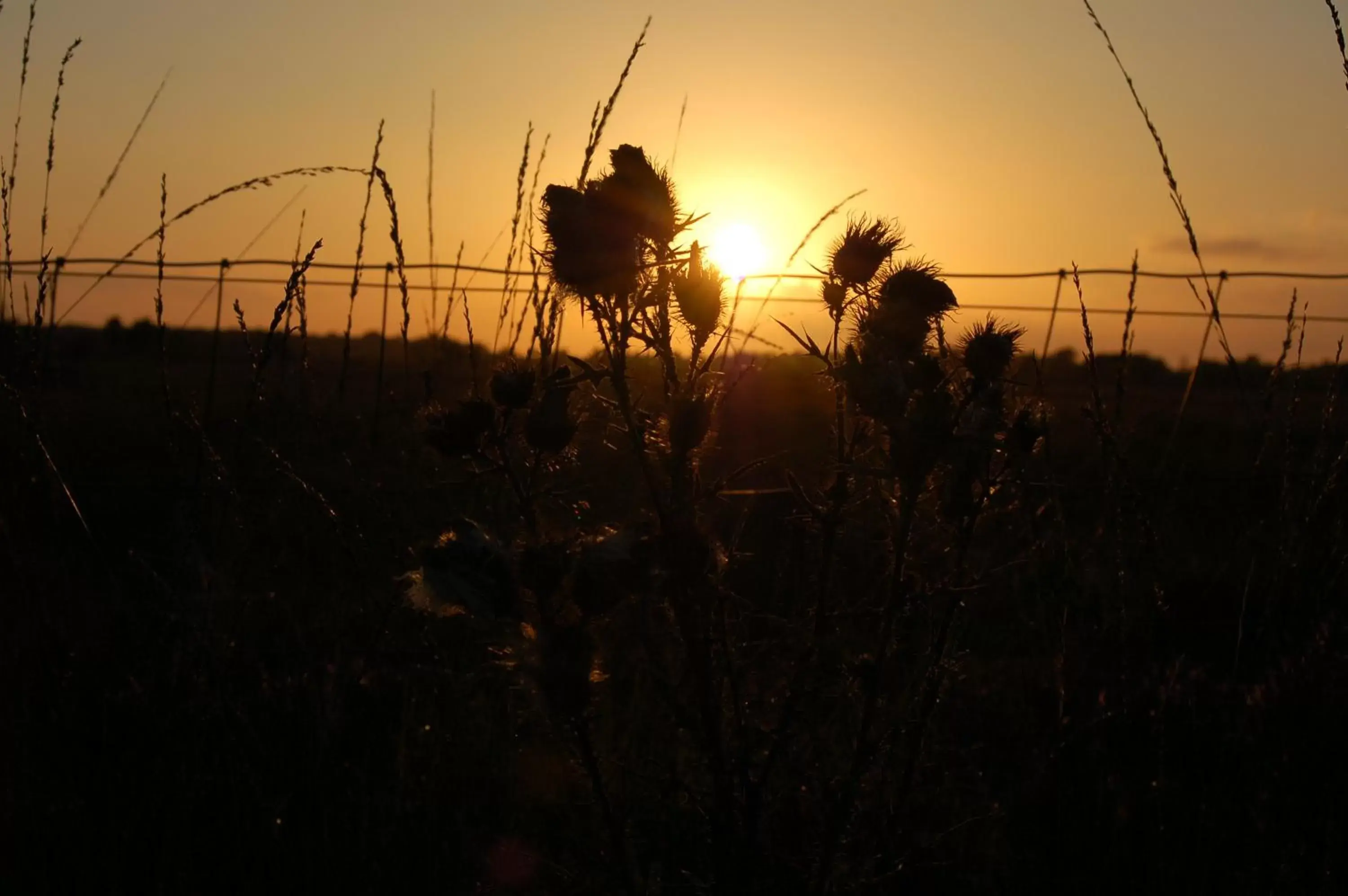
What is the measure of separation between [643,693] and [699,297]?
60.3 inches

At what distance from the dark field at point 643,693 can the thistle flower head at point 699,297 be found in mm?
161

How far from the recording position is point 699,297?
1.92 m

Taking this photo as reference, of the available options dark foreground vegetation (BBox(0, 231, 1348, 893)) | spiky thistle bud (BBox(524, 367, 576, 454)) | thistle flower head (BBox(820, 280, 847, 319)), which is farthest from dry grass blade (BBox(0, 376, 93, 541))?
thistle flower head (BBox(820, 280, 847, 319))

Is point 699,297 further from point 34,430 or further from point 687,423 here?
point 34,430

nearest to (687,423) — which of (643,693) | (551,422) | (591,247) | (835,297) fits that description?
(551,422)

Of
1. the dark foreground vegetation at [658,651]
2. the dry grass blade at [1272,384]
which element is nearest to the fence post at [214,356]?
the dark foreground vegetation at [658,651]

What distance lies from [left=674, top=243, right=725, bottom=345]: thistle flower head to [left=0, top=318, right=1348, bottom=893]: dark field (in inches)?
6.3

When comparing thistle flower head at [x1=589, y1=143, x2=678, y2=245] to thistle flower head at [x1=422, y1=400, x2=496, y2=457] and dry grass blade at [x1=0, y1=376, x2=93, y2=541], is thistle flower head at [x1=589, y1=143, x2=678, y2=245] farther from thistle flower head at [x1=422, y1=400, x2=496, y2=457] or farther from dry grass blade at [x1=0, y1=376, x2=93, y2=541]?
dry grass blade at [x1=0, y1=376, x2=93, y2=541]

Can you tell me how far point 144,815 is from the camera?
2637 mm

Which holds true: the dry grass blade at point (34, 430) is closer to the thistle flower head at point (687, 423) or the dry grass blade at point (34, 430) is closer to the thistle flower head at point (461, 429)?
the thistle flower head at point (461, 429)

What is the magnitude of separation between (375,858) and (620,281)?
4.82ft

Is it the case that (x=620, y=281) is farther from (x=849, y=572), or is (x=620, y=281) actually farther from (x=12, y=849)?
(x=849, y=572)

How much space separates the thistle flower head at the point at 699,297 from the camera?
1.91m

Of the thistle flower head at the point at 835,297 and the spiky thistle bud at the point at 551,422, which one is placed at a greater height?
the thistle flower head at the point at 835,297
